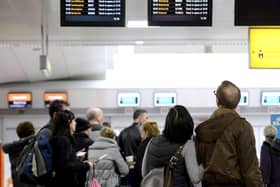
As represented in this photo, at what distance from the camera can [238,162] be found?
11.8ft

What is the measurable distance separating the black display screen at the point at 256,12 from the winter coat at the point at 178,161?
3073 mm

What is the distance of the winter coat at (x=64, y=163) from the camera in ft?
17.7

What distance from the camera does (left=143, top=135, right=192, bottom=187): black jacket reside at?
3.81 m

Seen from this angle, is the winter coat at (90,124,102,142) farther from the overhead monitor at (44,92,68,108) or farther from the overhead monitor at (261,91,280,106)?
the overhead monitor at (261,91,280,106)

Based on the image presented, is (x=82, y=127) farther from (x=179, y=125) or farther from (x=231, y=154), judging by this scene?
(x=231, y=154)

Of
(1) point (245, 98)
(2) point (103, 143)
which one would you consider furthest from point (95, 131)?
(1) point (245, 98)

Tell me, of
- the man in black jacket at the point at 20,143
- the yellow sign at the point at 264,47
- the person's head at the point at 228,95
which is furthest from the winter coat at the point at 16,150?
the yellow sign at the point at 264,47

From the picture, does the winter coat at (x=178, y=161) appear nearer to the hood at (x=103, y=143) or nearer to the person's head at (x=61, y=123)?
the person's head at (x=61, y=123)

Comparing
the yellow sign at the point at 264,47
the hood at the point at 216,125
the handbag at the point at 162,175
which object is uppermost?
the yellow sign at the point at 264,47

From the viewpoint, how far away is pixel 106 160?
249 inches

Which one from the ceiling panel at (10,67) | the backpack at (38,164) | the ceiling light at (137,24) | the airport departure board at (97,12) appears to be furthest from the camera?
the ceiling panel at (10,67)

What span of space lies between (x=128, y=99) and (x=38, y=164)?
6882 millimetres

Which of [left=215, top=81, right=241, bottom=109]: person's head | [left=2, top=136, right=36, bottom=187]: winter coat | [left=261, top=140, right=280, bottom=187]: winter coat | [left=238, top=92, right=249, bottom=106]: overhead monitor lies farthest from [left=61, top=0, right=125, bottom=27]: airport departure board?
[left=238, top=92, right=249, bottom=106]: overhead monitor

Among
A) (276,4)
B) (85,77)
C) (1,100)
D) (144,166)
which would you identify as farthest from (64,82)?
(144,166)
